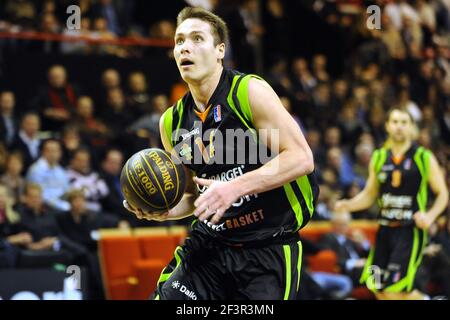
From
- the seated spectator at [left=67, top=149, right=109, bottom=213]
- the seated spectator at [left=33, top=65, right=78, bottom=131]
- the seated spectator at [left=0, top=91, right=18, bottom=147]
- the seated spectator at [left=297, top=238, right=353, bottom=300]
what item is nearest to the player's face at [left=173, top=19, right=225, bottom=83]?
the seated spectator at [left=297, top=238, right=353, bottom=300]

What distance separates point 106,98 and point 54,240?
125 inches

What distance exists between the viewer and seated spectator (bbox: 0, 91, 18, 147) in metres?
10.3

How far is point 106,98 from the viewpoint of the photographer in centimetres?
1163

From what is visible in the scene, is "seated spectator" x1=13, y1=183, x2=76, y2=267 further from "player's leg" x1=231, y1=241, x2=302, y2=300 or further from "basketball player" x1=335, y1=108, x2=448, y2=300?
"player's leg" x1=231, y1=241, x2=302, y2=300

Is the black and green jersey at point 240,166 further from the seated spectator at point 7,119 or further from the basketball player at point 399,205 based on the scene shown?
the seated spectator at point 7,119

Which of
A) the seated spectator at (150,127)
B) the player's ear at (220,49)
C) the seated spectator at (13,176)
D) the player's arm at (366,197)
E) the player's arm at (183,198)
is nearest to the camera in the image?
the player's ear at (220,49)

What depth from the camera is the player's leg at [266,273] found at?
457 centimetres

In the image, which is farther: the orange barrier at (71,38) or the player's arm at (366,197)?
the orange barrier at (71,38)

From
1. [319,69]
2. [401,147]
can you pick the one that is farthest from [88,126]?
[319,69]

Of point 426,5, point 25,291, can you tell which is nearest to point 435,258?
point 25,291

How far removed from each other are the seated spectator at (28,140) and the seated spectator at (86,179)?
51 centimetres

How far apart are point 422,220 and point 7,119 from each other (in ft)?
18.1

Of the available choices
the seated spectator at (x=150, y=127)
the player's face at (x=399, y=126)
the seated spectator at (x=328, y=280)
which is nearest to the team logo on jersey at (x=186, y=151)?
the player's face at (x=399, y=126)

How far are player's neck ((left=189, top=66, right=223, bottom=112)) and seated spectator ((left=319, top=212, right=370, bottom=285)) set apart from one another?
5936 mm
